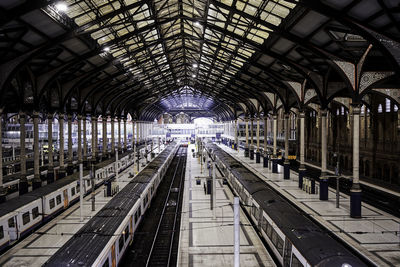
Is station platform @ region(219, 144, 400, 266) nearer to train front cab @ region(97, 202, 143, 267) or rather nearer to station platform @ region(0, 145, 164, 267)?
train front cab @ region(97, 202, 143, 267)

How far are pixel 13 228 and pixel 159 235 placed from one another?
789 centimetres

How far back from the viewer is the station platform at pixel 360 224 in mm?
14852

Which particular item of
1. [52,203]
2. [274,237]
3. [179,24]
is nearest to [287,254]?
[274,237]

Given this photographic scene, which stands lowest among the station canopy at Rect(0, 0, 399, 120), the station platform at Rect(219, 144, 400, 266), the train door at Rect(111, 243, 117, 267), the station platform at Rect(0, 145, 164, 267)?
the station platform at Rect(0, 145, 164, 267)

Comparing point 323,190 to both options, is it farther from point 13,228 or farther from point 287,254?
point 13,228

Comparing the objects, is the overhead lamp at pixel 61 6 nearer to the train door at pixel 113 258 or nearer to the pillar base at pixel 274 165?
the train door at pixel 113 258

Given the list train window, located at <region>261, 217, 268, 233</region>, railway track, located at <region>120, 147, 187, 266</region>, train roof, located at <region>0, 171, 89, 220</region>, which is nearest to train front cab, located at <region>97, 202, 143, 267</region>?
railway track, located at <region>120, 147, 187, 266</region>

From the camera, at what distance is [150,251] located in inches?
638

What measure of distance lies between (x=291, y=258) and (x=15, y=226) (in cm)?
1382

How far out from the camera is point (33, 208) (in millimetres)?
17859

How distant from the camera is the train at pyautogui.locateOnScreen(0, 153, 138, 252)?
50.4 ft

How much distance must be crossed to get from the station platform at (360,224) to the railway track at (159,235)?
8953 millimetres

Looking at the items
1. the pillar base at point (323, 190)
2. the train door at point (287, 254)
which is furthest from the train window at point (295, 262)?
the pillar base at point (323, 190)

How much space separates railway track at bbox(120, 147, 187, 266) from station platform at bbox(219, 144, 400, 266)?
8.95 metres
